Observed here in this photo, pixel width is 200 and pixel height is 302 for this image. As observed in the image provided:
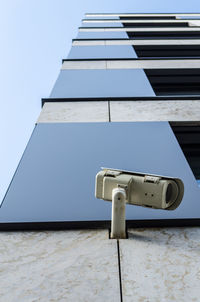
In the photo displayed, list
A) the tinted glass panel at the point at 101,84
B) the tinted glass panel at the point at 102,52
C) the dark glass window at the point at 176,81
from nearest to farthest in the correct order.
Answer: the tinted glass panel at the point at 101,84 < the dark glass window at the point at 176,81 < the tinted glass panel at the point at 102,52

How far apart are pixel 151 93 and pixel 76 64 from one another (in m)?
2.72

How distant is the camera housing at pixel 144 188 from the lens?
2.26 m

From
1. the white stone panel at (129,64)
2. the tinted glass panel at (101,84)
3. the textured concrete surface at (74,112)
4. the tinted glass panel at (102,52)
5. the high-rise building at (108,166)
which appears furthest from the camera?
the tinted glass panel at (102,52)

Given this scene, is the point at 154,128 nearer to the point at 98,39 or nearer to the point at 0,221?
the point at 0,221

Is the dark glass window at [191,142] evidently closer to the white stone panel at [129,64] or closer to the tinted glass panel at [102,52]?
the white stone panel at [129,64]

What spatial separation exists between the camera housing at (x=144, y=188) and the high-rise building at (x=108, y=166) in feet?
1.33

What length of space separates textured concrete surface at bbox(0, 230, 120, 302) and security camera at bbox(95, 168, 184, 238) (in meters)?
0.31

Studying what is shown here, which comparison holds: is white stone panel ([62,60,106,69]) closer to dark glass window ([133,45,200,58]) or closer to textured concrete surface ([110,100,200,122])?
textured concrete surface ([110,100,200,122])

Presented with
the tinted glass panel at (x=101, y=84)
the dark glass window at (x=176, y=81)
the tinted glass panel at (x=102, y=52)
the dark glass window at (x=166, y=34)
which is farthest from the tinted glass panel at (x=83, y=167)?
the dark glass window at (x=166, y=34)

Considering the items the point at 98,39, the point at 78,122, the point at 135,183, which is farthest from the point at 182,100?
the point at 98,39

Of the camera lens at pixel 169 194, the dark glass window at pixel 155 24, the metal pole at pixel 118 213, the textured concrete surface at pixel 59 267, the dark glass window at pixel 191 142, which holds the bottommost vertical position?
the textured concrete surface at pixel 59 267

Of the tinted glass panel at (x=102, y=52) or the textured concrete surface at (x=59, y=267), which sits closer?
the textured concrete surface at (x=59, y=267)

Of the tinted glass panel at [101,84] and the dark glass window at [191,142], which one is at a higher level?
the tinted glass panel at [101,84]

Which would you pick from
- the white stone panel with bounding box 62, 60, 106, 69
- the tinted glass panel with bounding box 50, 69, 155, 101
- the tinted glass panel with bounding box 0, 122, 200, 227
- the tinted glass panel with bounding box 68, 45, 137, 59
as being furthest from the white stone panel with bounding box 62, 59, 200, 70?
the tinted glass panel with bounding box 0, 122, 200, 227
